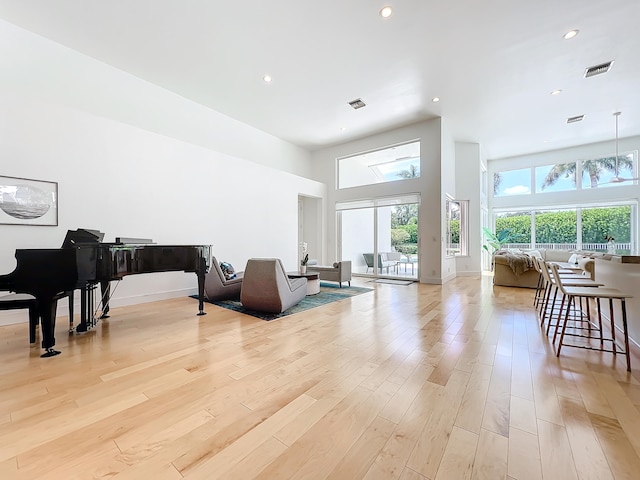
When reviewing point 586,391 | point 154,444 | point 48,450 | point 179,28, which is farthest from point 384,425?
point 179,28

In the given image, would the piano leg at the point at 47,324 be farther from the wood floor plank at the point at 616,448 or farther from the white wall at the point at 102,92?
the wood floor plank at the point at 616,448

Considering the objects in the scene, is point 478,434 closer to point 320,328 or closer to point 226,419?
point 226,419

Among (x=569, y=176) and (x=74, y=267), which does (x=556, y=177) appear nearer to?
(x=569, y=176)

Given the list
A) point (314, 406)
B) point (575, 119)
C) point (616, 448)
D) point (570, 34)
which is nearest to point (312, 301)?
point (314, 406)

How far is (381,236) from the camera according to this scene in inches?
311

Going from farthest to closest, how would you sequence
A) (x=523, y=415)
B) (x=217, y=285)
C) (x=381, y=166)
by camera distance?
(x=381, y=166)
(x=217, y=285)
(x=523, y=415)

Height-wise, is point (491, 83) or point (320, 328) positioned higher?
point (491, 83)

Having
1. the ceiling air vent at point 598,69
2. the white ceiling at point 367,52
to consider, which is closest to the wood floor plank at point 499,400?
the white ceiling at point 367,52

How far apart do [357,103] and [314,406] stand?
238 inches

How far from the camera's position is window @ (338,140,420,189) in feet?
24.4

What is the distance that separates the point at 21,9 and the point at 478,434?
665 cm

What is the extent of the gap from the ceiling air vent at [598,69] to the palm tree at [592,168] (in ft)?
17.7

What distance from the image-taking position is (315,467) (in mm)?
1231

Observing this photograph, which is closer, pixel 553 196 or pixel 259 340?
pixel 259 340
